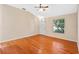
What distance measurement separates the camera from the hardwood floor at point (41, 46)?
4.96ft

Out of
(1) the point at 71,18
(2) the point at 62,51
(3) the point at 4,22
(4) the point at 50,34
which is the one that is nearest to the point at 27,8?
(3) the point at 4,22

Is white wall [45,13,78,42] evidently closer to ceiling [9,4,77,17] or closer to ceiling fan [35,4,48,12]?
ceiling [9,4,77,17]

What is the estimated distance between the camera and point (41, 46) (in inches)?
60.4

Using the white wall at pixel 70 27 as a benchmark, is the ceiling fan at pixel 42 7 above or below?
above

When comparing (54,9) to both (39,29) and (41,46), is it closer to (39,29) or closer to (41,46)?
(39,29)

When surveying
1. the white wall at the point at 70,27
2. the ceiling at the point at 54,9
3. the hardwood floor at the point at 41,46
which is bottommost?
the hardwood floor at the point at 41,46

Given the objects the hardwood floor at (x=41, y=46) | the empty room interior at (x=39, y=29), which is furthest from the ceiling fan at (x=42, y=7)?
the hardwood floor at (x=41, y=46)

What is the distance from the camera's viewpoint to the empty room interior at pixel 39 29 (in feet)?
4.83

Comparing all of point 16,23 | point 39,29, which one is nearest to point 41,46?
point 39,29

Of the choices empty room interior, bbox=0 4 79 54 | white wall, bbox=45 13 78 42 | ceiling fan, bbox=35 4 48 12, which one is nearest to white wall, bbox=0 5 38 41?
empty room interior, bbox=0 4 79 54

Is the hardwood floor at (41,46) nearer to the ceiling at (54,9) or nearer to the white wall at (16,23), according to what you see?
the white wall at (16,23)

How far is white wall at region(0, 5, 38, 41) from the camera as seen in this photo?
1466 mm

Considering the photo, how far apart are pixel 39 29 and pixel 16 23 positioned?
1.12 ft
